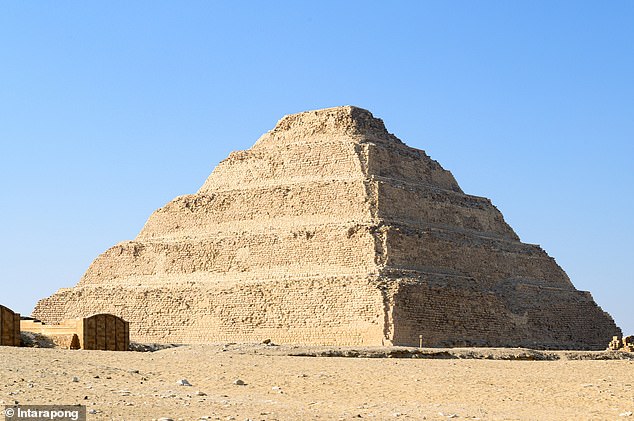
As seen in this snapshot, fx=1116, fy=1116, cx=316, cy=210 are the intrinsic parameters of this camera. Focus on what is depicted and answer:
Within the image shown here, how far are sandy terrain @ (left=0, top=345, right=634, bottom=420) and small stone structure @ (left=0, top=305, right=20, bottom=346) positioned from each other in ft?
21.7

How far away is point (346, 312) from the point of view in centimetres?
4575

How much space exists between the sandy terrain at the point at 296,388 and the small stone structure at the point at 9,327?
6.60 meters

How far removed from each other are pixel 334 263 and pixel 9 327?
60.6 feet

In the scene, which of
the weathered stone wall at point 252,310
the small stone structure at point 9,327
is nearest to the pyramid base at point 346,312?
the weathered stone wall at point 252,310

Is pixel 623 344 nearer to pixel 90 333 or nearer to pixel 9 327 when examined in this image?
pixel 90 333

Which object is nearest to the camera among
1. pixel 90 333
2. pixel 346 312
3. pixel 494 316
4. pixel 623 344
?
pixel 90 333

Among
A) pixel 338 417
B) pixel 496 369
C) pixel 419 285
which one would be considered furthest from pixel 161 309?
pixel 338 417

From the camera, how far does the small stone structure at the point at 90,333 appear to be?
34.4 metres

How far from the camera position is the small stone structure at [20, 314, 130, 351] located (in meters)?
34.4

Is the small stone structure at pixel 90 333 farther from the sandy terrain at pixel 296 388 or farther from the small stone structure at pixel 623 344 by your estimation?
the small stone structure at pixel 623 344

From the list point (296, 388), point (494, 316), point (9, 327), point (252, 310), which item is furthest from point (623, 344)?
point (296, 388)

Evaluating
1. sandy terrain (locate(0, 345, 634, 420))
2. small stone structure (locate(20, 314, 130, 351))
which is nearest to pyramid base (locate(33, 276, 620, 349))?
small stone structure (locate(20, 314, 130, 351))

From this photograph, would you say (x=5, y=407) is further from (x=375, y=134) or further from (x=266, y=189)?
(x=375, y=134)

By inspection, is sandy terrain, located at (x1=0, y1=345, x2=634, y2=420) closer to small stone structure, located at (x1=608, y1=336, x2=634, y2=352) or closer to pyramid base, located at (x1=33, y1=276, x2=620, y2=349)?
pyramid base, located at (x1=33, y1=276, x2=620, y2=349)
